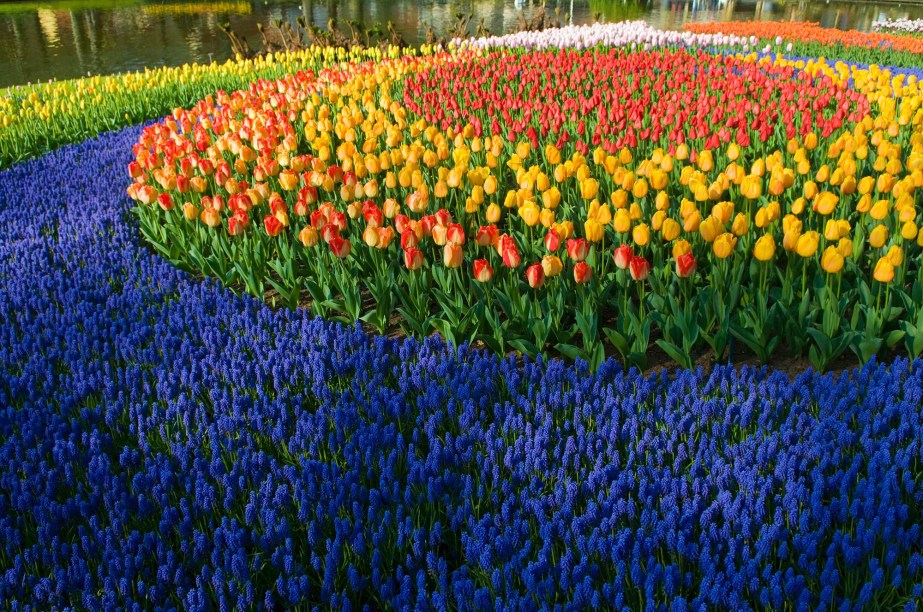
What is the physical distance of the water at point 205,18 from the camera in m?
23.5

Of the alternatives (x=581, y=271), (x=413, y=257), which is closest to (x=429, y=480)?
(x=581, y=271)

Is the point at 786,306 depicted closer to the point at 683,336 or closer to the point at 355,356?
the point at 683,336

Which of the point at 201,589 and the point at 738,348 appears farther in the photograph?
the point at 738,348

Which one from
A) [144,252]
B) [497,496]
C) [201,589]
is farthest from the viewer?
[144,252]

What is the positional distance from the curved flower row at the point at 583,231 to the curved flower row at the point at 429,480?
485 mm

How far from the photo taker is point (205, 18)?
35188 mm

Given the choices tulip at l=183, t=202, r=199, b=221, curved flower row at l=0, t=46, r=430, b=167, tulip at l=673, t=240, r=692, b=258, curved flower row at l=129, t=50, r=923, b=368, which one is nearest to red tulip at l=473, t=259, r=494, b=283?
curved flower row at l=129, t=50, r=923, b=368

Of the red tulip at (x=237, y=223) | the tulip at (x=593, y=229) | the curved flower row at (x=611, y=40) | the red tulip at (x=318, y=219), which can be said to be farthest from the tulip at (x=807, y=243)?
the curved flower row at (x=611, y=40)

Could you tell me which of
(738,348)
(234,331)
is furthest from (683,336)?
(234,331)

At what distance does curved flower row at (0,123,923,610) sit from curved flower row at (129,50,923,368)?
485 millimetres

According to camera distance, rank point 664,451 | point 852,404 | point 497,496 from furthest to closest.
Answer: point 852,404 < point 664,451 < point 497,496

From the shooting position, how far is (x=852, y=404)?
2924 millimetres

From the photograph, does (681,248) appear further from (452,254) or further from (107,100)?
(107,100)

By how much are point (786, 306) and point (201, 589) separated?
9.72 ft
